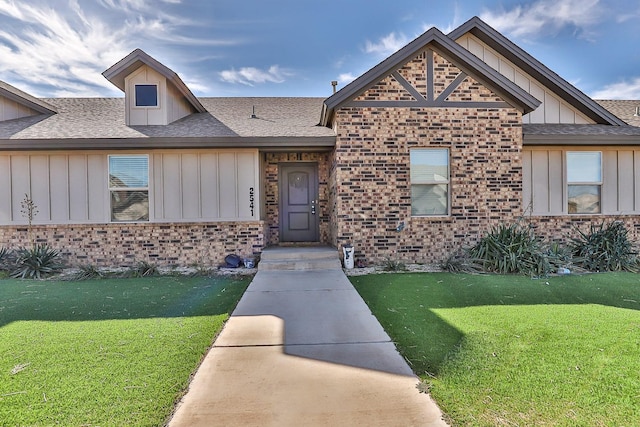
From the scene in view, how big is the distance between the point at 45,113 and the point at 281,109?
272 inches

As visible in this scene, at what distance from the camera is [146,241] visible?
8102 millimetres

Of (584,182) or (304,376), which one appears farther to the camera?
(584,182)

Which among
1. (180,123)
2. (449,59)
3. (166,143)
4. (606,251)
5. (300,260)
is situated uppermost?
(449,59)

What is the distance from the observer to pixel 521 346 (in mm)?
3312

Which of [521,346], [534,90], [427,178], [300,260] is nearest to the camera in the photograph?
[521,346]

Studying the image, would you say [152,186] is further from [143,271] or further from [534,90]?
[534,90]

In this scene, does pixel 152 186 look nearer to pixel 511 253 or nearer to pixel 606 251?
pixel 511 253

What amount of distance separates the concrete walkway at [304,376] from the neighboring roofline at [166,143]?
14.6ft

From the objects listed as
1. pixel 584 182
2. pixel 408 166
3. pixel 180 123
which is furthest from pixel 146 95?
pixel 584 182

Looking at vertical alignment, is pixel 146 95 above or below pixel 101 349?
above

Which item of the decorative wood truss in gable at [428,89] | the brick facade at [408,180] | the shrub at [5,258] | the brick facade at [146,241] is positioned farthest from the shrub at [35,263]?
the decorative wood truss in gable at [428,89]

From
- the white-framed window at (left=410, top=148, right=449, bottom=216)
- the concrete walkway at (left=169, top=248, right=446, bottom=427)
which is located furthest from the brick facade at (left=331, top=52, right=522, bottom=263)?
the concrete walkway at (left=169, top=248, right=446, bottom=427)

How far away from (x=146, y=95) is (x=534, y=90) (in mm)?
10477

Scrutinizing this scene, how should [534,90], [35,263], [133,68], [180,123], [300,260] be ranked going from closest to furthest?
[35,263] < [300,260] < [133,68] < [180,123] < [534,90]
